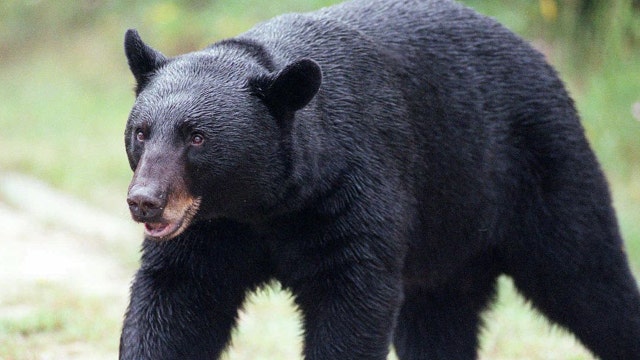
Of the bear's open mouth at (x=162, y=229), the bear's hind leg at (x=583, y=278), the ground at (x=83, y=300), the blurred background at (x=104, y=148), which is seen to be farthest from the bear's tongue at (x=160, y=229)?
the bear's hind leg at (x=583, y=278)

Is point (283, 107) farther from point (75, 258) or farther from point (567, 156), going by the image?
point (75, 258)

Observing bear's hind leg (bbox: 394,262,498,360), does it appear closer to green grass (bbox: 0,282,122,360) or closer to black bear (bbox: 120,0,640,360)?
black bear (bbox: 120,0,640,360)

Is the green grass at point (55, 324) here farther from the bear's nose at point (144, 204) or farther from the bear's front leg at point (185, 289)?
the bear's nose at point (144, 204)

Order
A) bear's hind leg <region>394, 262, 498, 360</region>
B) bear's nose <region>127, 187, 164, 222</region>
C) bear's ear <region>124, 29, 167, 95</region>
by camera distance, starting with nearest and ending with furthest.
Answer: bear's nose <region>127, 187, 164, 222</region>
bear's ear <region>124, 29, 167, 95</region>
bear's hind leg <region>394, 262, 498, 360</region>

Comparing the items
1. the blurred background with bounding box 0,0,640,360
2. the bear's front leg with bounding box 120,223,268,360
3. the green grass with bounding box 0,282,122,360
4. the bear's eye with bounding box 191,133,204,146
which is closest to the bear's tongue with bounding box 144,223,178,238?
the bear's eye with bounding box 191,133,204,146

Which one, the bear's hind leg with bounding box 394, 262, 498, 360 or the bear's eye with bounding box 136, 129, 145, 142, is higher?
the bear's eye with bounding box 136, 129, 145, 142

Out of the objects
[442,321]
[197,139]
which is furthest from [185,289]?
[442,321]

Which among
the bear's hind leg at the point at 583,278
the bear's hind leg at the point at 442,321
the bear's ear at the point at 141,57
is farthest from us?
the bear's hind leg at the point at 442,321

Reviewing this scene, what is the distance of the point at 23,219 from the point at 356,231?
614 centimetres

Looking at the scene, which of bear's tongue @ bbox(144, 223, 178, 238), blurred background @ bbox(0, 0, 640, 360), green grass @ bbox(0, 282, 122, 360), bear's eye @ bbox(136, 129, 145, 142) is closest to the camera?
bear's tongue @ bbox(144, 223, 178, 238)

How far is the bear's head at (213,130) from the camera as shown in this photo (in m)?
4.16

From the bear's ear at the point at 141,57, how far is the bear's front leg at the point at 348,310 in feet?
3.28

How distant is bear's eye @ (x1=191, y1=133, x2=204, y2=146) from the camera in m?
4.24

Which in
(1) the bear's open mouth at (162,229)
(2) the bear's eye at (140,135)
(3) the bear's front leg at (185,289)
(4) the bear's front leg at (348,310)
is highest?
(2) the bear's eye at (140,135)
